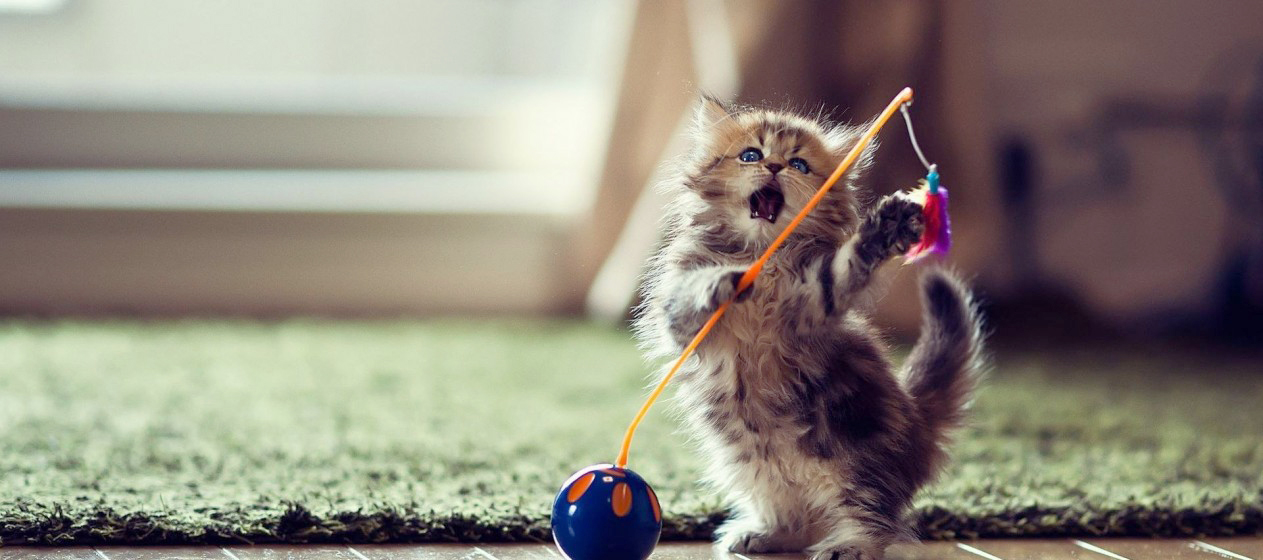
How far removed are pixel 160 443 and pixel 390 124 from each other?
1.91 metres

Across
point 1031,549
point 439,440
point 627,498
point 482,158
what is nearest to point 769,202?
point 627,498

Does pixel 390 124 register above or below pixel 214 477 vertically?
above

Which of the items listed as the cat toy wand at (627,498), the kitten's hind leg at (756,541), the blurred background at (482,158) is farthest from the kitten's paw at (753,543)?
the blurred background at (482,158)

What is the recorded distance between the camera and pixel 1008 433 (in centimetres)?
153

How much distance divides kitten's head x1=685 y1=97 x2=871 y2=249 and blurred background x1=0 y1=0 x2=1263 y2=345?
118 centimetres

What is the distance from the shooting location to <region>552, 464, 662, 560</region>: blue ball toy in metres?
0.85

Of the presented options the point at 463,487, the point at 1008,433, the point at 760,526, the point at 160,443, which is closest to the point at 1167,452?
the point at 1008,433

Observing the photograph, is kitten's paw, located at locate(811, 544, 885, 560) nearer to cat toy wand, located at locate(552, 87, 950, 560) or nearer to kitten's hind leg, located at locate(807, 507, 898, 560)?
kitten's hind leg, located at locate(807, 507, 898, 560)

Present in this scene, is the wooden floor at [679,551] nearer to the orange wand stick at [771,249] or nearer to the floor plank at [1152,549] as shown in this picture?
the floor plank at [1152,549]

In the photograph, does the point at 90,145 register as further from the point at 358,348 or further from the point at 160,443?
the point at 160,443

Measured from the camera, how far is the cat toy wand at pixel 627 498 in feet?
2.78

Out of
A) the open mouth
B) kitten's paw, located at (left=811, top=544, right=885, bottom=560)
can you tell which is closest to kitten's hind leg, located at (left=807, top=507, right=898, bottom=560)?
kitten's paw, located at (left=811, top=544, right=885, bottom=560)

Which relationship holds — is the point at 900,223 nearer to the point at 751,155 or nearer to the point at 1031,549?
→ the point at 751,155

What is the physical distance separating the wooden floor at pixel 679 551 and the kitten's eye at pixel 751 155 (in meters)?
0.34
